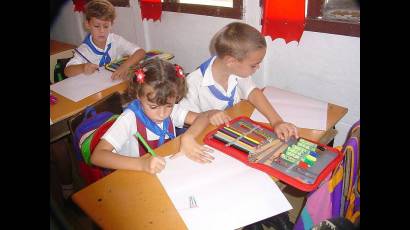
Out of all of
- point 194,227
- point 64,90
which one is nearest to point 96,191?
point 194,227

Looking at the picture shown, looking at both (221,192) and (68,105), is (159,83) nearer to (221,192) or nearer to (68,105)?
(221,192)

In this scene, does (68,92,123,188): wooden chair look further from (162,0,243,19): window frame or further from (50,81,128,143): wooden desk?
(162,0,243,19): window frame

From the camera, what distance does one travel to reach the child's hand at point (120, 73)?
77.8 inches

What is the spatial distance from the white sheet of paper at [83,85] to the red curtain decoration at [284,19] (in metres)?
1.00

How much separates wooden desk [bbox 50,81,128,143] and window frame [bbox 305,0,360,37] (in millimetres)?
1154

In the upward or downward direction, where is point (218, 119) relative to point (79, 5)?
downward

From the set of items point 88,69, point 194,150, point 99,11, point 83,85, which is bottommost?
point 194,150

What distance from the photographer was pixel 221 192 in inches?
37.7

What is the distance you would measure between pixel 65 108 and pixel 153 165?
2.78ft

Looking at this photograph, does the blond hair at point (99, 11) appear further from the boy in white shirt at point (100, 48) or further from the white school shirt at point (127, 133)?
the white school shirt at point (127, 133)

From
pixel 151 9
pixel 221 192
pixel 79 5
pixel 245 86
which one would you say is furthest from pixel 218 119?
pixel 79 5

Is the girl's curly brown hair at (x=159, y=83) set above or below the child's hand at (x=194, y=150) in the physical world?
above

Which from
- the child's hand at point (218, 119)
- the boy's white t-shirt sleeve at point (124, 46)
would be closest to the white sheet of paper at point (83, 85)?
the boy's white t-shirt sleeve at point (124, 46)

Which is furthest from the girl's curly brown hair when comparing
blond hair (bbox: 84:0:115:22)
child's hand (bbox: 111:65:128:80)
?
blond hair (bbox: 84:0:115:22)
